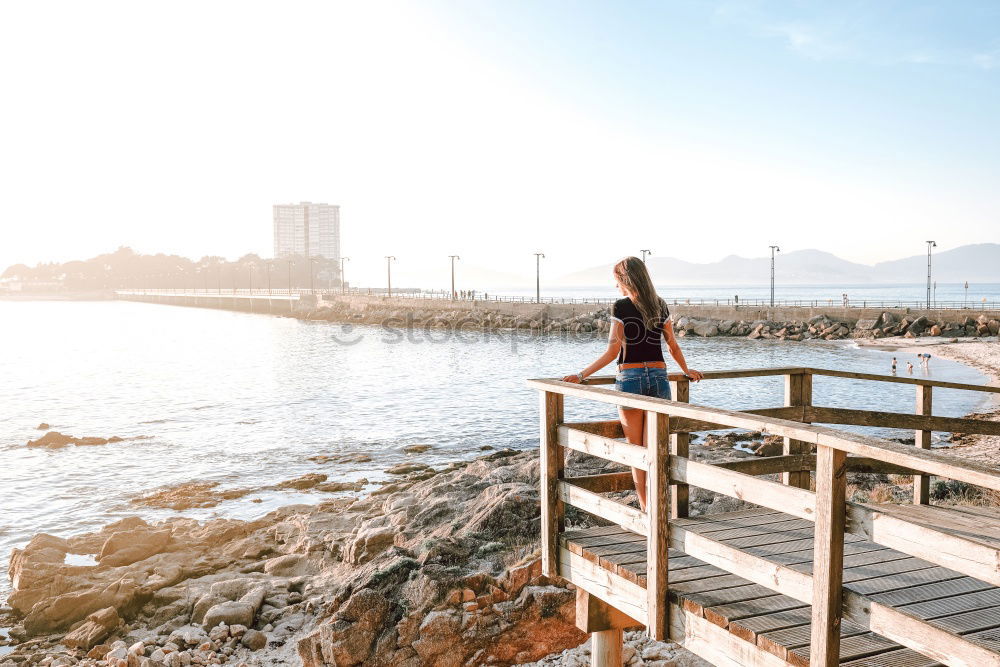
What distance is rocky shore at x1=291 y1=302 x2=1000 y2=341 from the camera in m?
53.8

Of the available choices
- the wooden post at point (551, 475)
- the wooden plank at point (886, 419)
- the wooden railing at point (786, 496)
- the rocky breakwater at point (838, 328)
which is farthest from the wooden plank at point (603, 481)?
the rocky breakwater at point (838, 328)

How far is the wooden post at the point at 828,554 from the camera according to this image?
3066 millimetres

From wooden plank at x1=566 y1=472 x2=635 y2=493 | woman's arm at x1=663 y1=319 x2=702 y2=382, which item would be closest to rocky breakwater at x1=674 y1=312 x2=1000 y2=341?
woman's arm at x1=663 y1=319 x2=702 y2=382

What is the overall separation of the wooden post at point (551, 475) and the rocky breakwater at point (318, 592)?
241 centimetres

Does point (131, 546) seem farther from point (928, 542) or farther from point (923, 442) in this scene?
point (928, 542)

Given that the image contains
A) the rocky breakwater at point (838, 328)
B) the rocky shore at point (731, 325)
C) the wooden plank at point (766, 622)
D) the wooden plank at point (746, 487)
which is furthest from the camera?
the rocky shore at point (731, 325)

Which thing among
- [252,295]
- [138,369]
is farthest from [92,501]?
[252,295]

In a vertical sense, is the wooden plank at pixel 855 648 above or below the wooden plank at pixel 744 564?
below

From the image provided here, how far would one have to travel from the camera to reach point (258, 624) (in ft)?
27.8

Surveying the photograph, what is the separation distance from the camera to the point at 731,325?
61.9 meters

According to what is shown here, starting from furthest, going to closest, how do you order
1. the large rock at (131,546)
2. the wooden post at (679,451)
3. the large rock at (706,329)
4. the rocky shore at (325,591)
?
the large rock at (706,329)
the large rock at (131,546)
the rocky shore at (325,591)
the wooden post at (679,451)

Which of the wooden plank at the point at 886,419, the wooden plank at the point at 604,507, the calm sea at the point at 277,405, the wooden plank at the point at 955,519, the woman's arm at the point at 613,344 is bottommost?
the calm sea at the point at 277,405

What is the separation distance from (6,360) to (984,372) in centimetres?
6893

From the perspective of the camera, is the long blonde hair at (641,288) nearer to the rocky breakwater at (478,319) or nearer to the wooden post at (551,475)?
the wooden post at (551,475)
